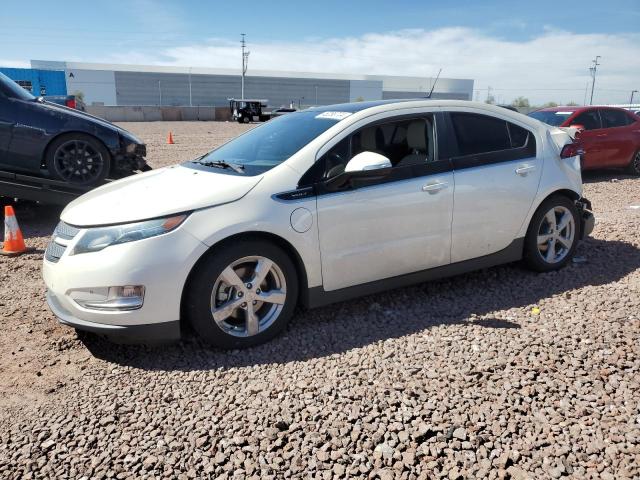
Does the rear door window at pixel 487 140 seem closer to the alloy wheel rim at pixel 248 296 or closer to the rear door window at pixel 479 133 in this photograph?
the rear door window at pixel 479 133

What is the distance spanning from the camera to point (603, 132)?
10969 millimetres

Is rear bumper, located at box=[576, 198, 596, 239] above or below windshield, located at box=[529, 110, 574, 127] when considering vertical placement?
below

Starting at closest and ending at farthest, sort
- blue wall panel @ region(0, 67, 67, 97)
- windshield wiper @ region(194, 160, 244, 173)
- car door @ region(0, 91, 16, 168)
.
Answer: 1. windshield wiper @ region(194, 160, 244, 173)
2. car door @ region(0, 91, 16, 168)
3. blue wall panel @ region(0, 67, 67, 97)

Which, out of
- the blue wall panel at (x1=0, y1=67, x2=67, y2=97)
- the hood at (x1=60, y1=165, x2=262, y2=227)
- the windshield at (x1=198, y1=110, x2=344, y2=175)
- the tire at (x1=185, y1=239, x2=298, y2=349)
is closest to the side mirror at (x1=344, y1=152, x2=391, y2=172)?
the windshield at (x1=198, y1=110, x2=344, y2=175)

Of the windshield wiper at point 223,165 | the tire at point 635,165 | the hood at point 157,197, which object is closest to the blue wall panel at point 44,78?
the tire at point 635,165

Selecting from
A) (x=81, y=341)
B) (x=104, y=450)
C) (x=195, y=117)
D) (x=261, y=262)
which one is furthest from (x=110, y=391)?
(x=195, y=117)

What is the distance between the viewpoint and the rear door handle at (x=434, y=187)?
411cm

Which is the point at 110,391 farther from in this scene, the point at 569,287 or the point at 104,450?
the point at 569,287

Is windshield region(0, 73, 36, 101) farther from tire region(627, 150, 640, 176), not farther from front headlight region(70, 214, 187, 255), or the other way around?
tire region(627, 150, 640, 176)

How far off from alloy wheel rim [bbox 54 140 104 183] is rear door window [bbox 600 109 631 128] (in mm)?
9805

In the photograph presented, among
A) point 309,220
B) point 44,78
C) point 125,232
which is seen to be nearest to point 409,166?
point 309,220

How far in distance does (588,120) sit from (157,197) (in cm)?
1009

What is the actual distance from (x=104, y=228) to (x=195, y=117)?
49.0 m

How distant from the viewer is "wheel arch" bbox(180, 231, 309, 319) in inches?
133
